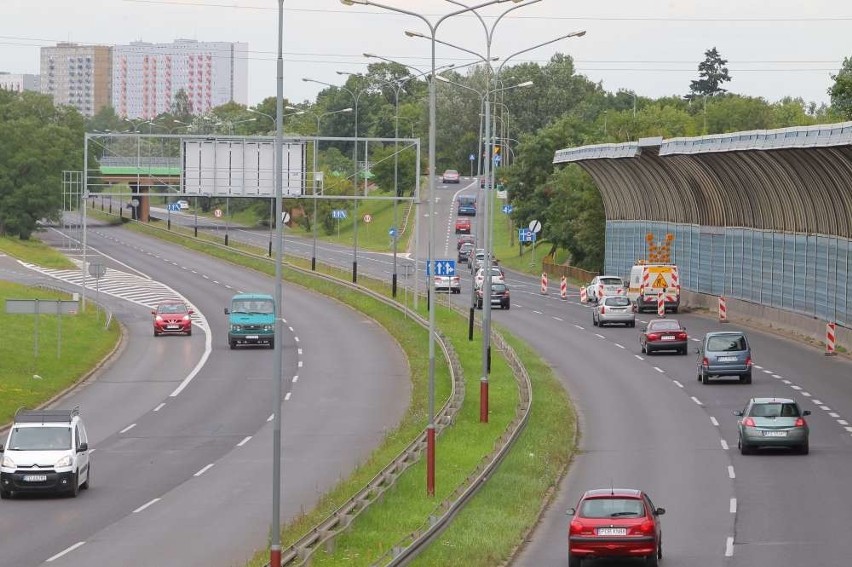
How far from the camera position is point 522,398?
157 ft

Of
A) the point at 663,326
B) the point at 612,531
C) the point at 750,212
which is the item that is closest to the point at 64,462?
the point at 612,531

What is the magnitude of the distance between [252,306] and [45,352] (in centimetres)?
941

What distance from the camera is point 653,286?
80.9m

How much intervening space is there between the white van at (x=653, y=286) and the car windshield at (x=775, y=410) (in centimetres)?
4100

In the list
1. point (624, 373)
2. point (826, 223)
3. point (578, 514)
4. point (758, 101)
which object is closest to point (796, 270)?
point (826, 223)

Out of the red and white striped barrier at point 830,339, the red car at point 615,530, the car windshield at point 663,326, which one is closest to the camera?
the red car at point 615,530

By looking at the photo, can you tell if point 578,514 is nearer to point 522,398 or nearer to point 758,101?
point 522,398

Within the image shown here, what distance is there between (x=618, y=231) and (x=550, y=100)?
96527 mm

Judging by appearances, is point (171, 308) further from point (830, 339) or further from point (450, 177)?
point (450, 177)

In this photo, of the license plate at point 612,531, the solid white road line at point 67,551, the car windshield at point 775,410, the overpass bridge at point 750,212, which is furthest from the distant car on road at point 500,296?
the license plate at point 612,531

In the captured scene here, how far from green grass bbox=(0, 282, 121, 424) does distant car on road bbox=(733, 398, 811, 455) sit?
858 inches

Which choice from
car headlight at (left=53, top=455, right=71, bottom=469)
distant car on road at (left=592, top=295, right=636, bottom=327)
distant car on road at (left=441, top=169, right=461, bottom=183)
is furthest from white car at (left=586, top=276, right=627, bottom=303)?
distant car on road at (left=441, top=169, right=461, bottom=183)

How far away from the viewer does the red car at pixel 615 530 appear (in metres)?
24.3

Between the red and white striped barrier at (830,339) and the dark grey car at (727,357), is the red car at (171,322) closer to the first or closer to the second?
the dark grey car at (727,357)
